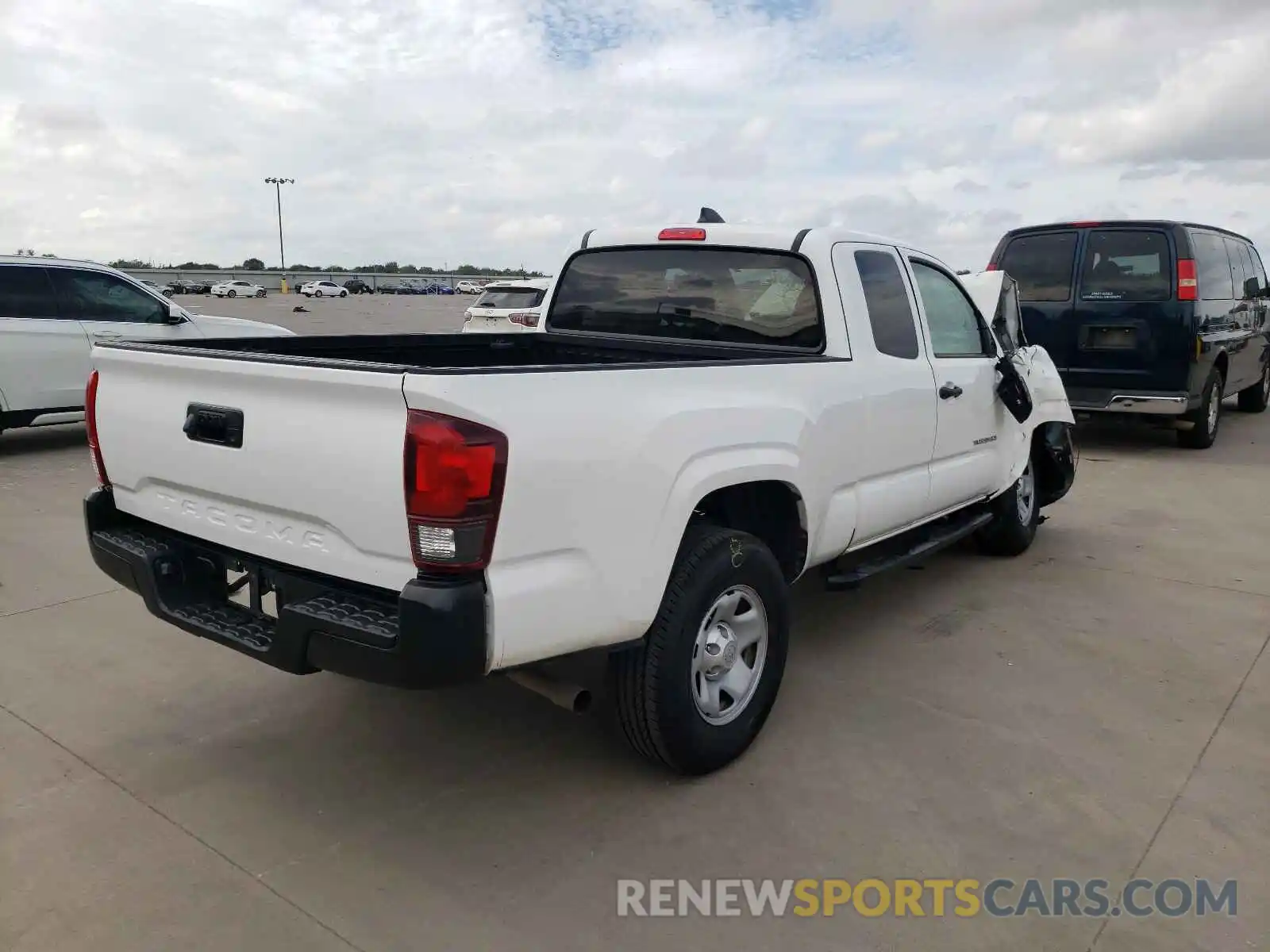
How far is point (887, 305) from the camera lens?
434 cm

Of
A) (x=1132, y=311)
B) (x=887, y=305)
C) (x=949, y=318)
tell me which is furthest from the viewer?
(x=1132, y=311)

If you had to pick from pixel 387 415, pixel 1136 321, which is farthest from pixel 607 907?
pixel 1136 321

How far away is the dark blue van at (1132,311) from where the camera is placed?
30.1 ft

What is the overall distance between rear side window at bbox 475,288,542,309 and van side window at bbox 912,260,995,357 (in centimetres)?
919

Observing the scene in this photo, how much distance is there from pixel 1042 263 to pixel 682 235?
6.77 m

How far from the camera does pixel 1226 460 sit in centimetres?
956

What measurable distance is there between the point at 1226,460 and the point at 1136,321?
171 cm

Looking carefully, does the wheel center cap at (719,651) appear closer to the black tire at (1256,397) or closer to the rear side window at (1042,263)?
the rear side window at (1042,263)

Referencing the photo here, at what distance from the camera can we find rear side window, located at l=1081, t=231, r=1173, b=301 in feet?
30.3

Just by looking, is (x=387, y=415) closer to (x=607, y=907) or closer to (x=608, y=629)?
(x=608, y=629)

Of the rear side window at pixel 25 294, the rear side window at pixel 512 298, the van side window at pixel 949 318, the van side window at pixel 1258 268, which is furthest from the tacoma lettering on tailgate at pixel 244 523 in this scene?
the van side window at pixel 1258 268

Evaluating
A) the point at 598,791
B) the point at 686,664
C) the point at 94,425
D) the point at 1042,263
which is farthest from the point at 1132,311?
the point at 94,425

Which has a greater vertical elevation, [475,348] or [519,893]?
[475,348]

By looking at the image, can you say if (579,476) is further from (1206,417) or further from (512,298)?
(512,298)
